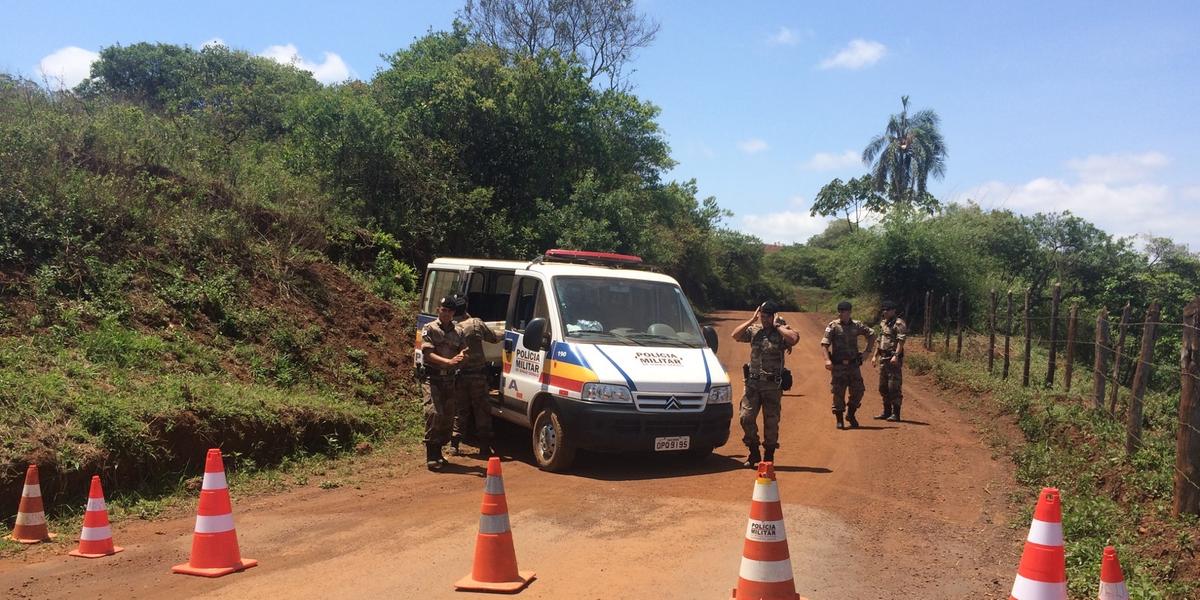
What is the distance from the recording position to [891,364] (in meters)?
12.7

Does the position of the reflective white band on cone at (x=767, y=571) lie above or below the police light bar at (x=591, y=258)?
below

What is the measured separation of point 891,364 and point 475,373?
6.42 metres

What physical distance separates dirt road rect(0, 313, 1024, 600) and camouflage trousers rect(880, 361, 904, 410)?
95.5 inches

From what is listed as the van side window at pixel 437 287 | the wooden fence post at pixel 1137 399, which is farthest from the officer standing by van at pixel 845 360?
the van side window at pixel 437 287

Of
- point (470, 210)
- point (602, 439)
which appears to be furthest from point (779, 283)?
point (602, 439)

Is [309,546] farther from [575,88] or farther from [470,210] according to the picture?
[575,88]

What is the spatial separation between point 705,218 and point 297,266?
118ft

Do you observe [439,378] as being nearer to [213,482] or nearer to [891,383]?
[213,482]

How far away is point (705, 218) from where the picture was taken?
48.0m

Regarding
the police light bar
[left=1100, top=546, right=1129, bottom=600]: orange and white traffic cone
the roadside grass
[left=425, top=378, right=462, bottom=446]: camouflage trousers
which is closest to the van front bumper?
[left=425, top=378, right=462, bottom=446]: camouflage trousers

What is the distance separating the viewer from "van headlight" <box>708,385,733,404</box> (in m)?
8.78

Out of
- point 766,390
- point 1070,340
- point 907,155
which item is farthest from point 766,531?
point 907,155

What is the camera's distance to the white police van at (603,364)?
27.6 ft

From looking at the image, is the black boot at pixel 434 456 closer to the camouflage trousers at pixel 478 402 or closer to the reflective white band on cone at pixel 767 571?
the camouflage trousers at pixel 478 402
